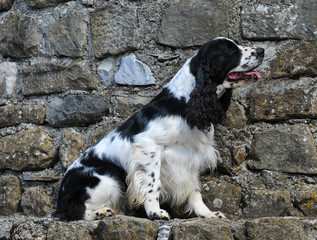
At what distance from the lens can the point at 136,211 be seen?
3.87 meters

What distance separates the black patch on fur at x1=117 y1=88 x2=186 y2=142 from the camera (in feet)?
11.9

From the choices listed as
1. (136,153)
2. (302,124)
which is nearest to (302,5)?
(302,124)

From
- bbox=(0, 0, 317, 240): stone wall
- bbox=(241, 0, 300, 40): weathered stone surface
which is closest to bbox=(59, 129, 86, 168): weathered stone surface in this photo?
bbox=(0, 0, 317, 240): stone wall

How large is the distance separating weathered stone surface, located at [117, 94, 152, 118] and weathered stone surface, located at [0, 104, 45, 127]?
2.32 feet

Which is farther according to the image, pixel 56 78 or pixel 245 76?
pixel 56 78

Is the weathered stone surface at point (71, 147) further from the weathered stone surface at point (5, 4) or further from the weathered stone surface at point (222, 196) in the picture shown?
the weathered stone surface at point (5, 4)

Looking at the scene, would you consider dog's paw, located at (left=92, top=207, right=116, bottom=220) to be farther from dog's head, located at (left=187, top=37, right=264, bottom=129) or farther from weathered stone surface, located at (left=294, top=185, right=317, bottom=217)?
weathered stone surface, located at (left=294, top=185, right=317, bottom=217)

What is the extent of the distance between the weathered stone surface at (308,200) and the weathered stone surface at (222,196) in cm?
44

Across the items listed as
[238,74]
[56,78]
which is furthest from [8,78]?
[238,74]

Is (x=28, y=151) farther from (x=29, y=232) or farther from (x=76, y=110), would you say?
(x=29, y=232)

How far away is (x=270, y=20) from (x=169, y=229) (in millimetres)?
1839

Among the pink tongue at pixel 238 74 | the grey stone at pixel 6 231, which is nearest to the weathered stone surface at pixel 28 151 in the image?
the grey stone at pixel 6 231

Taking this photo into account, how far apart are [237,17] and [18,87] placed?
6.62 ft

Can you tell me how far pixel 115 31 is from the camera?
425 cm
